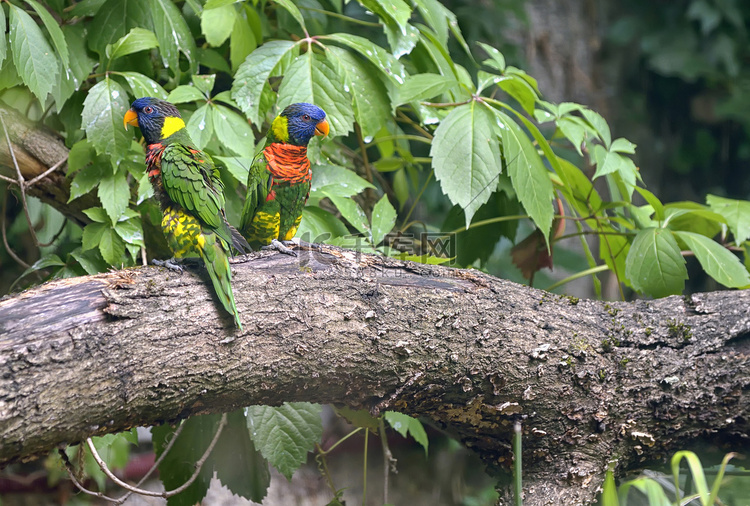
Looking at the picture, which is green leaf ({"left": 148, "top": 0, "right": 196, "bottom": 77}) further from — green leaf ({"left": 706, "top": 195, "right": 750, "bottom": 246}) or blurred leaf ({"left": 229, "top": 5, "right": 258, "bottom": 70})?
green leaf ({"left": 706, "top": 195, "right": 750, "bottom": 246})

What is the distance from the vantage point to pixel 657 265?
1921mm

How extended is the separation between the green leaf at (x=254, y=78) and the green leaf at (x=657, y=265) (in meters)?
1.39

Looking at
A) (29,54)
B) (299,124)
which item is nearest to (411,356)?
(299,124)

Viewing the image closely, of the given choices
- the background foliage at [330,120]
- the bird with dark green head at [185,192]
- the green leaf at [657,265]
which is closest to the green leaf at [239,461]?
the background foliage at [330,120]

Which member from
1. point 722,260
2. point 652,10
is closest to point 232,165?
point 722,260

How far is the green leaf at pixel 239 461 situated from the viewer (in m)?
1.92

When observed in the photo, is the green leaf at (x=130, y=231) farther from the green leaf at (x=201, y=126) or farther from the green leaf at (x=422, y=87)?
the green leaf at (x=422, y=87)

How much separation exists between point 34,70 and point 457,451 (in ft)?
12.8

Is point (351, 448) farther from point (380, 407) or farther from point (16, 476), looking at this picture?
point (380, 407)

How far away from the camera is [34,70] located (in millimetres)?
1586

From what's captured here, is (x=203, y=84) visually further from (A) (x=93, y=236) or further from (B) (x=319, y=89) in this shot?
(A) (x=93, y=236)

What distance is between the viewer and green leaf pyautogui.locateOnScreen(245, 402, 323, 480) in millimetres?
1792

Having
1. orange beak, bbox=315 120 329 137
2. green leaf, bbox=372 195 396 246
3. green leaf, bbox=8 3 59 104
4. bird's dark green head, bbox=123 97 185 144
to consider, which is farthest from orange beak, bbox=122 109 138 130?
green leaf, bbox=372 195 396 246

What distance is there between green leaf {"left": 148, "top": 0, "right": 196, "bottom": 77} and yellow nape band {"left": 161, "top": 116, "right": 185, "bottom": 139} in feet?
1.05
